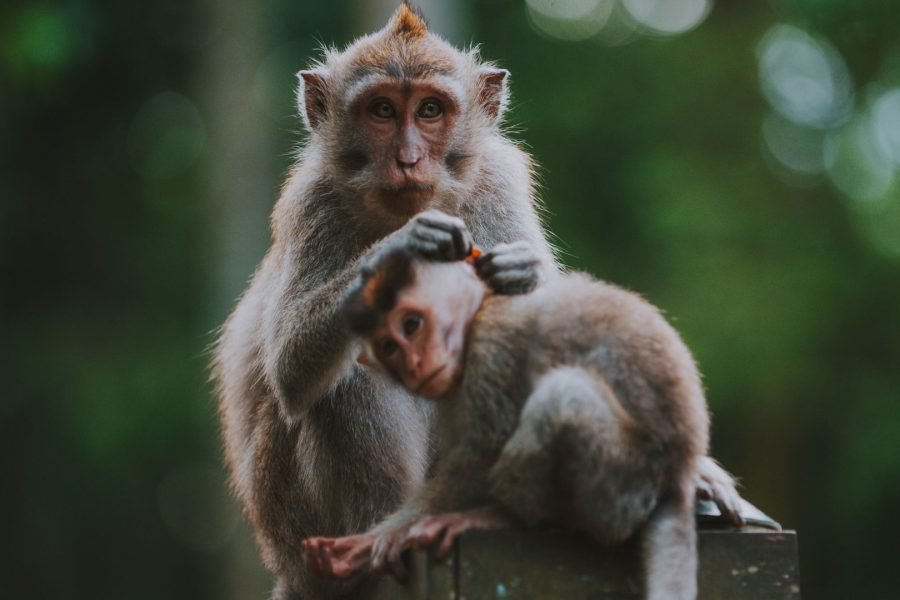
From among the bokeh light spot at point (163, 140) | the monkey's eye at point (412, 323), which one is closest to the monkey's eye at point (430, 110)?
the monkey's eye at point (412, 323)

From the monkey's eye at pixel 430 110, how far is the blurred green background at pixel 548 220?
6.77 meters

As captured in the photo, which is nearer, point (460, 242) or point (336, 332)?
point (460, 242)

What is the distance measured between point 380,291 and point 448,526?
984 mm

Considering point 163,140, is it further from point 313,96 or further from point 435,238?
point 435,238

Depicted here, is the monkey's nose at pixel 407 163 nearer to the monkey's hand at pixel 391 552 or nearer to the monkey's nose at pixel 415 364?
the monkey's nose at pixel 415 364

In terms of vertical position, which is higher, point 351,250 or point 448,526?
point 351,250

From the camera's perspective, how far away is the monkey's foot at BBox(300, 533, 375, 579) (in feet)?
16.0

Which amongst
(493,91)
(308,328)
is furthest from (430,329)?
(493,91)

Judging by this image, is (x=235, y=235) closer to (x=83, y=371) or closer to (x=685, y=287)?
(x=83, y=371)

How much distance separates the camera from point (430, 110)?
6363mm

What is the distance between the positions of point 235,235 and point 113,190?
4.59 m

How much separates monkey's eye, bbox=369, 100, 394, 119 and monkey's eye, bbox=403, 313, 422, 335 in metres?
1.72

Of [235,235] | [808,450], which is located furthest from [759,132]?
[235,235]

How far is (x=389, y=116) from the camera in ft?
20.8
